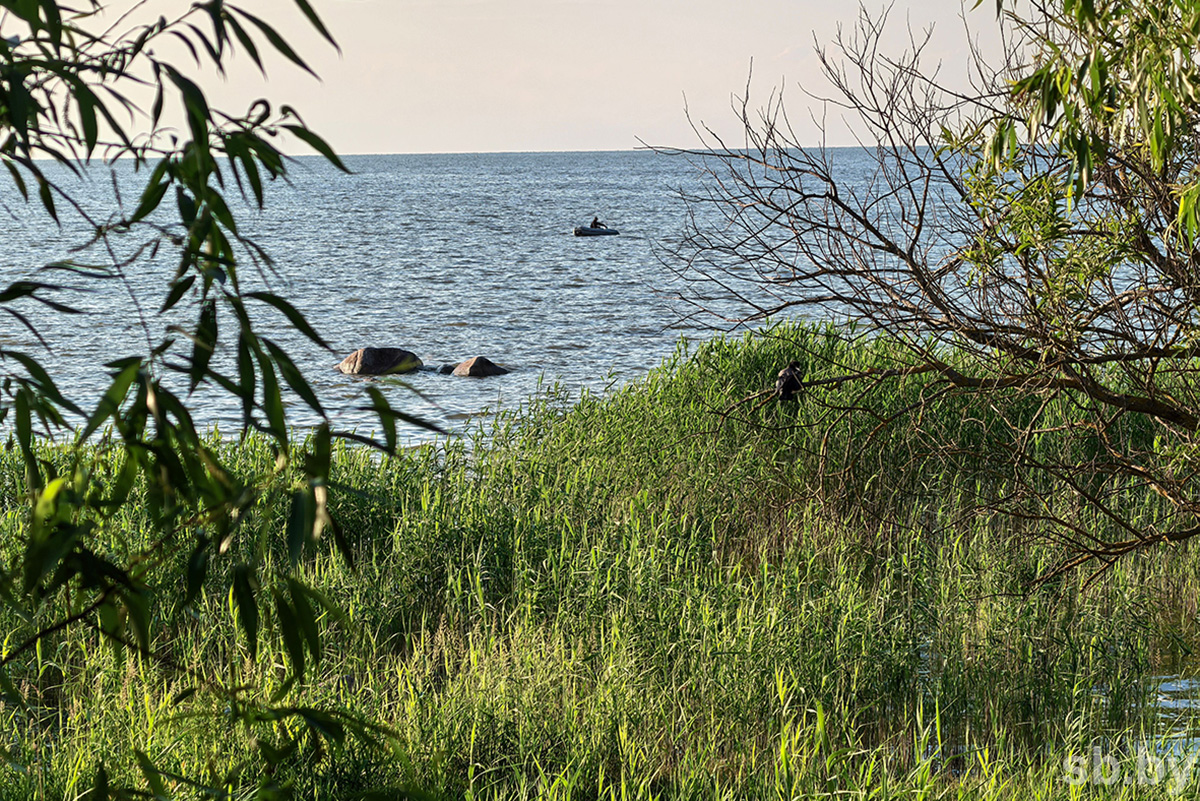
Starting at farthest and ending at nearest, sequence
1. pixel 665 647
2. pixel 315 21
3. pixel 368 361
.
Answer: pixel 368 361, pixel 665 647, pixel 315 21

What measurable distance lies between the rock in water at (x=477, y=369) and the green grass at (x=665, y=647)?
8166 millimetres

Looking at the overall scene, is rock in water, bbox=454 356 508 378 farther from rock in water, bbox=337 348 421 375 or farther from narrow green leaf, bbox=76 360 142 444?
narrow green leaf, bbox=76 360 142 444

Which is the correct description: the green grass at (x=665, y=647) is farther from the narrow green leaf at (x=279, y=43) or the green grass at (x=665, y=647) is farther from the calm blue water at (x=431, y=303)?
the narrow green leaf at (x=279, y=43)

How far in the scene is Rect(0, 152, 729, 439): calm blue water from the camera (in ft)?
44.5

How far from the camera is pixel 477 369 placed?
15.3m

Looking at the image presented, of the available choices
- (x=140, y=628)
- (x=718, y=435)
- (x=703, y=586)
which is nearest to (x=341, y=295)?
(x=718, y=435)

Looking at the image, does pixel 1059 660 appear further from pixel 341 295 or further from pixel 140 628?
pixel 341 295

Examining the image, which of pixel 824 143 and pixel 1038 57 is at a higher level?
pixel 1038 57

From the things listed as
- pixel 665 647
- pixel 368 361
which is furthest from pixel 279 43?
pixel 368 361

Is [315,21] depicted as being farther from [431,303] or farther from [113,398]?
[431,303]

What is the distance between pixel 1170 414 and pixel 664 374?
517 centimetres

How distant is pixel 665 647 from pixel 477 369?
1125cm

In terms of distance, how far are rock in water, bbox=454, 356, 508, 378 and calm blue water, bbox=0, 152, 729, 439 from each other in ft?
0.90

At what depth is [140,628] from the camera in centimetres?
128
